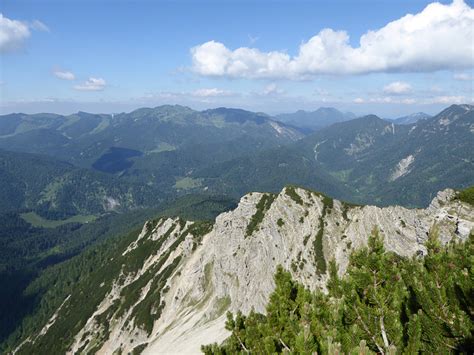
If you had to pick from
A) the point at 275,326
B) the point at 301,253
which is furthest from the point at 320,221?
the point at 275,326

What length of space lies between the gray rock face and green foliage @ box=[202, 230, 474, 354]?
75.9 metres

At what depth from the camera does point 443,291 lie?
16.8 meters

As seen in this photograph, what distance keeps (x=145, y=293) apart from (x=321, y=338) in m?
161

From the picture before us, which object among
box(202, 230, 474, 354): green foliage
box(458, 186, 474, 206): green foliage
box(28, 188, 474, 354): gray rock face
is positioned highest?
box(202, 230, 474, 354): green foliage

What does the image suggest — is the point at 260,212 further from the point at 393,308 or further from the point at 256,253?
the point at 393,308

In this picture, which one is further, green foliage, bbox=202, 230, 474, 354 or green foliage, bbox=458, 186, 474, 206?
green foliage, bbox=458, 186, 474, 206

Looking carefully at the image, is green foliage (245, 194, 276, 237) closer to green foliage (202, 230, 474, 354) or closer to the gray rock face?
the gray rock face

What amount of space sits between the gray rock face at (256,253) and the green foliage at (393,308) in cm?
7590

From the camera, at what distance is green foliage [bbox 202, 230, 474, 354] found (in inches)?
635

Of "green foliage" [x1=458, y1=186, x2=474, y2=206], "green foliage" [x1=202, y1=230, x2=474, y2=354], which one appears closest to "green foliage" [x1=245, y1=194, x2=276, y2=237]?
"green foliage" [x1=458, y1=186, x2=474, y2=206]

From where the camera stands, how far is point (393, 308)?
1784cm

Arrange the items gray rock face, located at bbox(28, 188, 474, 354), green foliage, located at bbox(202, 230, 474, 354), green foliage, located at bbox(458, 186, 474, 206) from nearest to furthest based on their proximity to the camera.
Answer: green foliage, located at bbox(202, 230, 474, 354) → green foliage, located at bbox(458, 186, 474, 206) → gray rock face, located at bbox(28, 188, 474, 354)

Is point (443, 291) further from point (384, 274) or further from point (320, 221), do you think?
point (320, 221)

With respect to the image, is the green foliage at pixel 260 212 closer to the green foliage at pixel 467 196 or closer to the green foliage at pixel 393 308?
the green foliage at pixel 467 196
